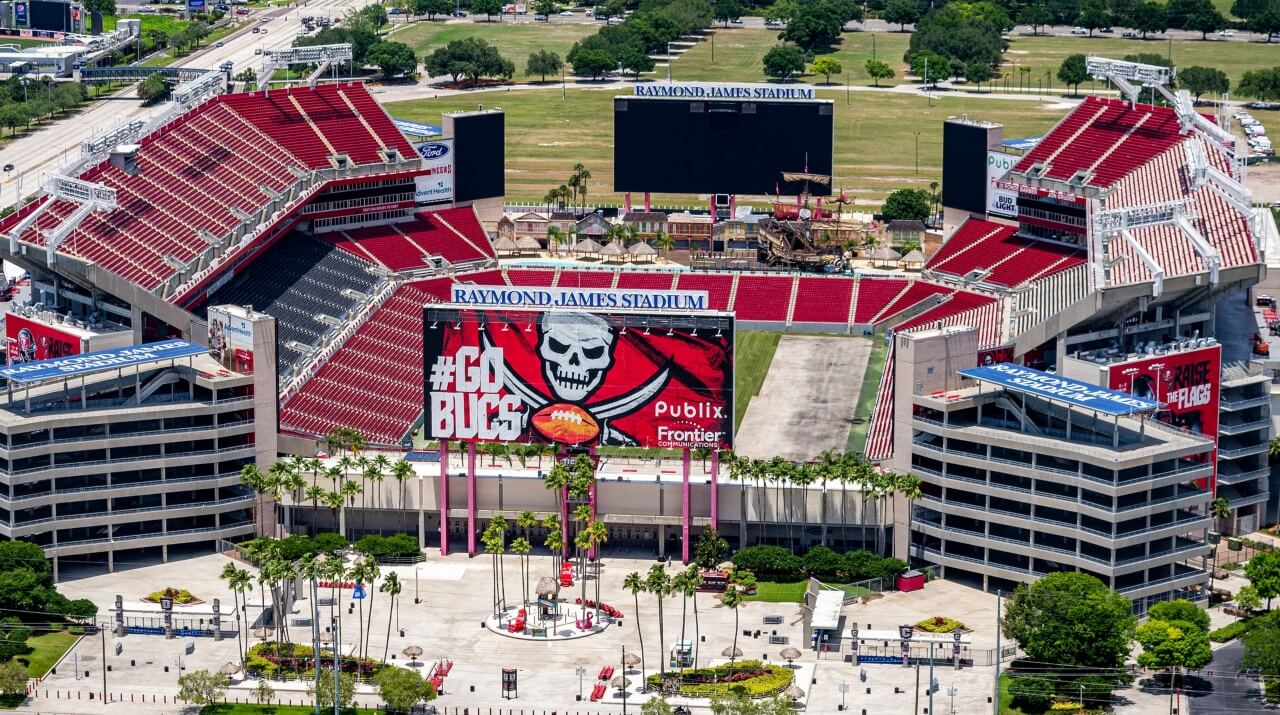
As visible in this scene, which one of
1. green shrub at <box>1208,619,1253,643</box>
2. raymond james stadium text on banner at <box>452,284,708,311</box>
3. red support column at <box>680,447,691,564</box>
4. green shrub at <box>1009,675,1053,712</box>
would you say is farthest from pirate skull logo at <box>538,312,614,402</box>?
green shrub at <box>1208,619,1253,643</box>

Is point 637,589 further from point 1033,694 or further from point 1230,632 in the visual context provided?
point 1230,632

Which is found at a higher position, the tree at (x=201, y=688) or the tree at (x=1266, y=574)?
the tree at (x=1266, y=574)

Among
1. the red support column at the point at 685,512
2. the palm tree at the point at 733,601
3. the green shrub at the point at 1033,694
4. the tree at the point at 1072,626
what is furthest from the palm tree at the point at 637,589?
the tree at the point at 1072,626

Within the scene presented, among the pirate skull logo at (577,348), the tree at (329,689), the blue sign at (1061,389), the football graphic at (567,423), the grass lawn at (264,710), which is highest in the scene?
the pirate skull logo at (577,348)

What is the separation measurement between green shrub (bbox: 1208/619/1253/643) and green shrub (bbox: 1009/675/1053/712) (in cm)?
1675

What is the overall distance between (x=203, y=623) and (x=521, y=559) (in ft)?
94.7

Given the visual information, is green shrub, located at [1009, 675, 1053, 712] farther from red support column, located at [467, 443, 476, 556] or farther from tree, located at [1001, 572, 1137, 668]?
red support column, located at [467, 443, 476, 556]

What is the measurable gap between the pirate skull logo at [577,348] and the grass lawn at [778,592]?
67.3ft

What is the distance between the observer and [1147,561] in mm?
175250

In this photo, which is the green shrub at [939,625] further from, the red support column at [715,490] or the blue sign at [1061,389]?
the red support column at [715,490]

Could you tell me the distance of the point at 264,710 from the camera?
158m

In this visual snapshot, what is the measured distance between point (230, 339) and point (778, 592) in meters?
50.7

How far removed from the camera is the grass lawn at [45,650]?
16500cm

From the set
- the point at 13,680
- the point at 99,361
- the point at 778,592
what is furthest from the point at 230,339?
the point at 778,592
